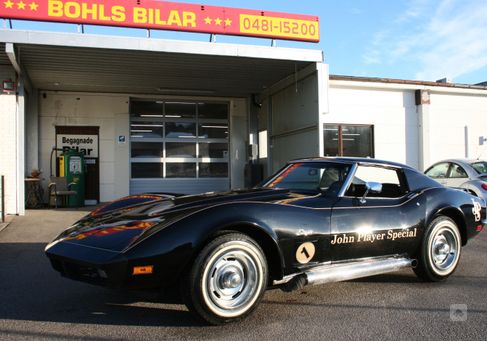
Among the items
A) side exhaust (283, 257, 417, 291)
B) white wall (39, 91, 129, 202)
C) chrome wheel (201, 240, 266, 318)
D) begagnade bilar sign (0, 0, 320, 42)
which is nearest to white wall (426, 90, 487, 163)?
begagnade bilar sign (0, 0, 320, 42)

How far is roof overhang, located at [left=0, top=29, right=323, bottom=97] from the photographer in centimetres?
1008

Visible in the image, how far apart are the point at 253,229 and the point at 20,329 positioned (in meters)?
2.00

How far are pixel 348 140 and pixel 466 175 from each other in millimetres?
4778

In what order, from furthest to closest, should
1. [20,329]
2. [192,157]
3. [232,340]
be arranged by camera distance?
[192,157], [20,329], [232,340]

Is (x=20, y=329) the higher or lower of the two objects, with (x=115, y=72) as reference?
lower

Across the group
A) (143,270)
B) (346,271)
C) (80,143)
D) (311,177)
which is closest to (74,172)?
(80,143)

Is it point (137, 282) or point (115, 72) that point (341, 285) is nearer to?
point (137, 282)

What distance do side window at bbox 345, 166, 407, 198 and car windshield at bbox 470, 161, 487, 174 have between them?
5.76 metres

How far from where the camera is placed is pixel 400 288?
479 centimetres

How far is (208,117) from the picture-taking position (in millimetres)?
16500

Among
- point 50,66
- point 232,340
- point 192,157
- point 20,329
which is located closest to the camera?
point 232,340

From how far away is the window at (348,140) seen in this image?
565 inches

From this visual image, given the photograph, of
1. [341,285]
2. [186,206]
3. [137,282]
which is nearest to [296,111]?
[341,285]

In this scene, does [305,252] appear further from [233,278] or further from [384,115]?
[384,115]
